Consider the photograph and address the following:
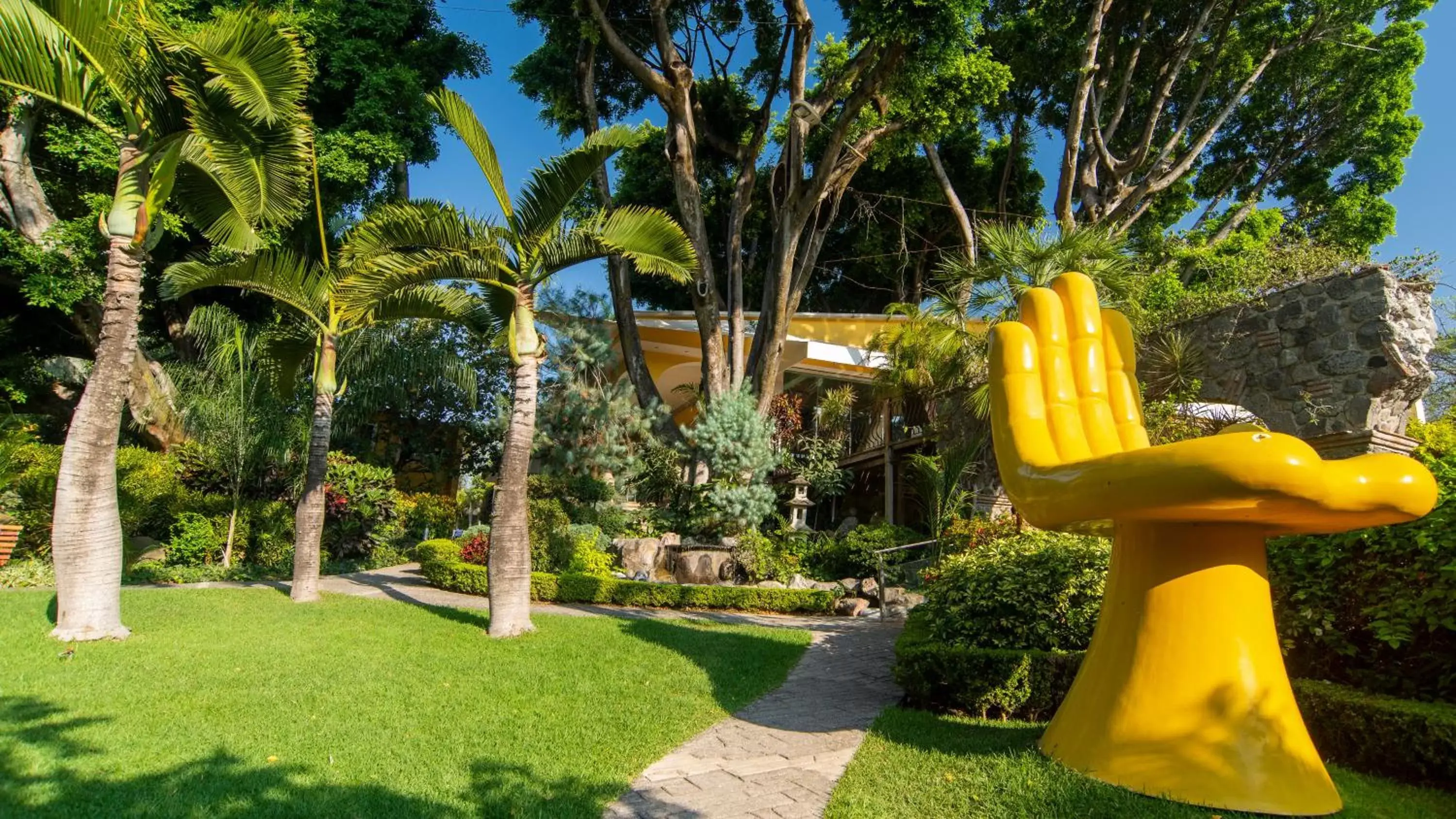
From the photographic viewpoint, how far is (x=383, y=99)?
17.5 metres

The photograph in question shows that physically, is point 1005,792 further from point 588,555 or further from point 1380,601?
point 588,555

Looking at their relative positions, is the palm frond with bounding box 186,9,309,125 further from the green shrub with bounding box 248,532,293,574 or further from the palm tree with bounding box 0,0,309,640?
the green shrub with bounding box 248,532,293,574

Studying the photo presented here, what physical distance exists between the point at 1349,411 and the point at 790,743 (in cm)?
645

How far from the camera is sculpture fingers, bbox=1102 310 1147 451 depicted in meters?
4.27

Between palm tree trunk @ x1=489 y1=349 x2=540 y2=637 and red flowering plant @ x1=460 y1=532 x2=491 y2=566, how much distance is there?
5.74 meters

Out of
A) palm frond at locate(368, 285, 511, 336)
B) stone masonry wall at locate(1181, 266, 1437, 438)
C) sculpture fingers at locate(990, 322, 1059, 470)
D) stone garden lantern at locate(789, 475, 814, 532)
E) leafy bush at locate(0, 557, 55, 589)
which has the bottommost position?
leafy bush at locate(0, 557, 55, 589)

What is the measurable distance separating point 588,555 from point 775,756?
31.0 feet

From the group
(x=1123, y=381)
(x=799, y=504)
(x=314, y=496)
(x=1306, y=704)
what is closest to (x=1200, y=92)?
(x=799, y=504)

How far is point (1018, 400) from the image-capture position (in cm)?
396

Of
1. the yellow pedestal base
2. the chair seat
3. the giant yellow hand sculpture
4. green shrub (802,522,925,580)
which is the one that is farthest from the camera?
green shrub (802,522,925,580)

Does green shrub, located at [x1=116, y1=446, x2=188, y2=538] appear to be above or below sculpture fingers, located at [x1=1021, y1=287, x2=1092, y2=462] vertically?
below

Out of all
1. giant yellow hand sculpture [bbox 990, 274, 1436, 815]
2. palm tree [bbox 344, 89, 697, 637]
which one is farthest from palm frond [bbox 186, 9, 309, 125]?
giant yellow hand sculpture [bbox 990, 274, 1436, 815]

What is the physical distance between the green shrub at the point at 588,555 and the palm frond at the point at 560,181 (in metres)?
6.31

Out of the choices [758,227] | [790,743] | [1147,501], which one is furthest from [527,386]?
[758,227]
